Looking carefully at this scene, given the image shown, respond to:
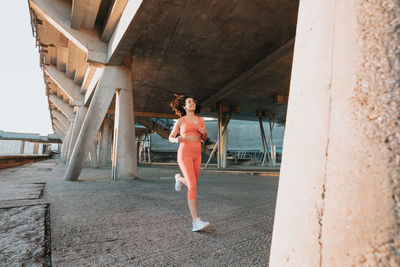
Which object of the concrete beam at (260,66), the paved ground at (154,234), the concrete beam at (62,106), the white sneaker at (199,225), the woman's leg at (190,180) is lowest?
the paved ground at (154,234)

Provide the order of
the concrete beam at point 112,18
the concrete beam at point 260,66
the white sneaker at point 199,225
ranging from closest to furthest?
the white sneaker at point 199,225 → the concrete beam at point 112,18 → the concrete beam at point 260,66

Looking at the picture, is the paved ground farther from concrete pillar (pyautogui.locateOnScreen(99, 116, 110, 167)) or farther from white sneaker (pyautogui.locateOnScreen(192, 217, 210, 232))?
concrete pillar (pyautogui.locateOnScreen(99, 116, 110, 167))

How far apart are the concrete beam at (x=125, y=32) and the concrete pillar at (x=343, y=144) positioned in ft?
20.7

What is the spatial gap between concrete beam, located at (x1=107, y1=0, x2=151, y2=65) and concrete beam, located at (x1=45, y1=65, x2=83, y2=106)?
10297mm

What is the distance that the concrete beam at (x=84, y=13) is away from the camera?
8.31 meters

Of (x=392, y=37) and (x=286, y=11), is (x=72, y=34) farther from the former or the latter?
(x=392, y=37)

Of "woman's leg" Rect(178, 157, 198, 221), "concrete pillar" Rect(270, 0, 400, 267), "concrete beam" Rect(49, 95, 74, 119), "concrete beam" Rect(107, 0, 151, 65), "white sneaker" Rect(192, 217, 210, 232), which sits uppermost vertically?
"concrete beam" Rect(107, 0, 151, 65)

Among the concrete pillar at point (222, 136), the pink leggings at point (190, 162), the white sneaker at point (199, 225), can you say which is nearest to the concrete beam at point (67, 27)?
the pink leggings at point (190, 162)

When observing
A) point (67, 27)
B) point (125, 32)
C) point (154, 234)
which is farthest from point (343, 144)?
point (67, 27)

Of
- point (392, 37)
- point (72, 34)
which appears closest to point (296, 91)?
point (392, 37)

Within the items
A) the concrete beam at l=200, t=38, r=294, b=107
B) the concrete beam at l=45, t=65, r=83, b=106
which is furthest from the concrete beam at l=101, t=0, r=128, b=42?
the concrete beam at l=45, t=65, r=83, b=106

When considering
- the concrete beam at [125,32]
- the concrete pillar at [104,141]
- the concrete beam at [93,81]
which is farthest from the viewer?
the concrete pillar at [104,141]

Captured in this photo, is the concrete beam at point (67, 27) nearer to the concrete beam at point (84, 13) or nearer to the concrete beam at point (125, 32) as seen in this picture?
the concrete beam at point (84, 13)

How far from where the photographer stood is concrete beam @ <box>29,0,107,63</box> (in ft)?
29.9
